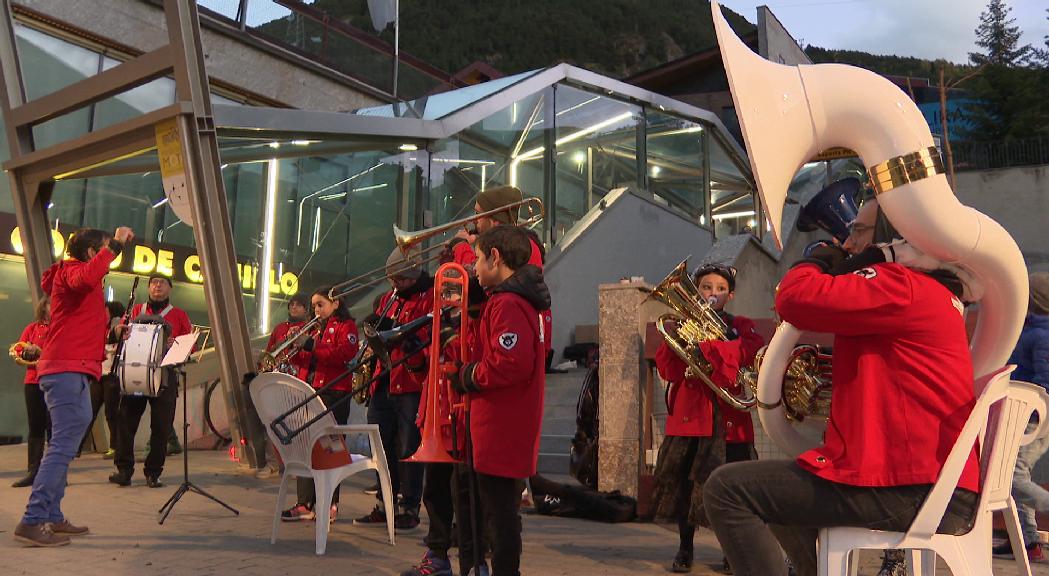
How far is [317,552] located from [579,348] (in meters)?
8.14

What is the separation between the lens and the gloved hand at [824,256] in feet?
9.70

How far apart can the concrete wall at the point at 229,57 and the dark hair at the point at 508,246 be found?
8.13m

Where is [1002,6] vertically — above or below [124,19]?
above

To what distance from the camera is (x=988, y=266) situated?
2918 mm

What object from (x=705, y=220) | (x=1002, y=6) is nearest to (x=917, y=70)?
(x=1002, y=6)

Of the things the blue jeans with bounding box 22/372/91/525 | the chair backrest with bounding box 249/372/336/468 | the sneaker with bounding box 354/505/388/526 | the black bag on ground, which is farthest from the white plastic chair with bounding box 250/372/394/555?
the black bag on ground

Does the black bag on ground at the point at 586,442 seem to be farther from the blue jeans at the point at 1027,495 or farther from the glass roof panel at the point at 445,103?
the glass roof panel at the point at 445,103

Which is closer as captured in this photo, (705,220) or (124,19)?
(124,19)

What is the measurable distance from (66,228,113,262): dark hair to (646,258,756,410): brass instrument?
3.53 metres

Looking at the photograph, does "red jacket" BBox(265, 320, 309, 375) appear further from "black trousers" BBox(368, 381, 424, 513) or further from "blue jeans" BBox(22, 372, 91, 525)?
"blue jeans" BBox(22, 372, 91, 525)

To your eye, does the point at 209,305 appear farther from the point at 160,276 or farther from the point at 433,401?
the point at 433,401

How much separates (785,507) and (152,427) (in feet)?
22.1

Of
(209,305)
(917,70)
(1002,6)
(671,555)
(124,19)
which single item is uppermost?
(917,70)

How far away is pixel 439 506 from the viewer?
15.8 feet
